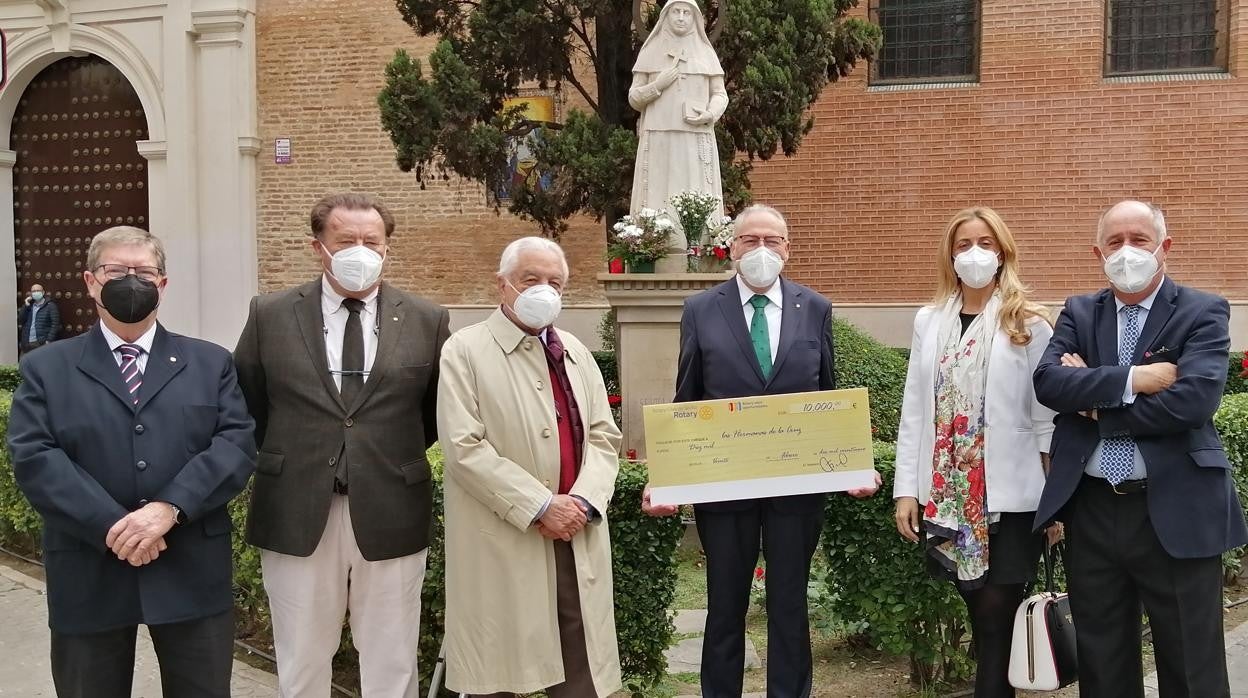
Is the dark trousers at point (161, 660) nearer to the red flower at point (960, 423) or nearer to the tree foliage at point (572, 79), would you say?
the red flower at point (960, 423)

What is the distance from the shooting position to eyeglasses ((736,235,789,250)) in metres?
3.76

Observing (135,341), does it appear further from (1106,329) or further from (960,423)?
(1106,329)

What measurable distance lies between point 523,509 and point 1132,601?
198 cm

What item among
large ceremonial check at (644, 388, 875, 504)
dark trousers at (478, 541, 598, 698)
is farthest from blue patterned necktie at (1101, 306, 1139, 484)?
dark trousers at (478, 541, 598, 698)

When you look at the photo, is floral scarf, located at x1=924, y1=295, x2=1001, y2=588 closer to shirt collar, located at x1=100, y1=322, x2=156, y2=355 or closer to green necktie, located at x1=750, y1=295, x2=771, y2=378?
green necktie, located at x1=750, y1=295, x2=771, y2=378

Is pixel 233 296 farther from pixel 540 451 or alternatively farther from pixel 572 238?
pixel 540 451

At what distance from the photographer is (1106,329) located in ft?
11.0

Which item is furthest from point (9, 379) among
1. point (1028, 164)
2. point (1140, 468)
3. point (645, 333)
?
point (1028, 164)

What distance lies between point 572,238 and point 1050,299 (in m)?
6.60

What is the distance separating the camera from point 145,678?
4.73 metres

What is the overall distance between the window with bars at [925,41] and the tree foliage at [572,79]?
3159 mm

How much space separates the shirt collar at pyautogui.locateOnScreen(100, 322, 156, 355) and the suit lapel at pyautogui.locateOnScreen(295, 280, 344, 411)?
0.45 m

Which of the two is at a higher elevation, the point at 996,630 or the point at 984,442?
the point at 984,442

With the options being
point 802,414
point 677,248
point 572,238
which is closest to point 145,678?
point 802,414
